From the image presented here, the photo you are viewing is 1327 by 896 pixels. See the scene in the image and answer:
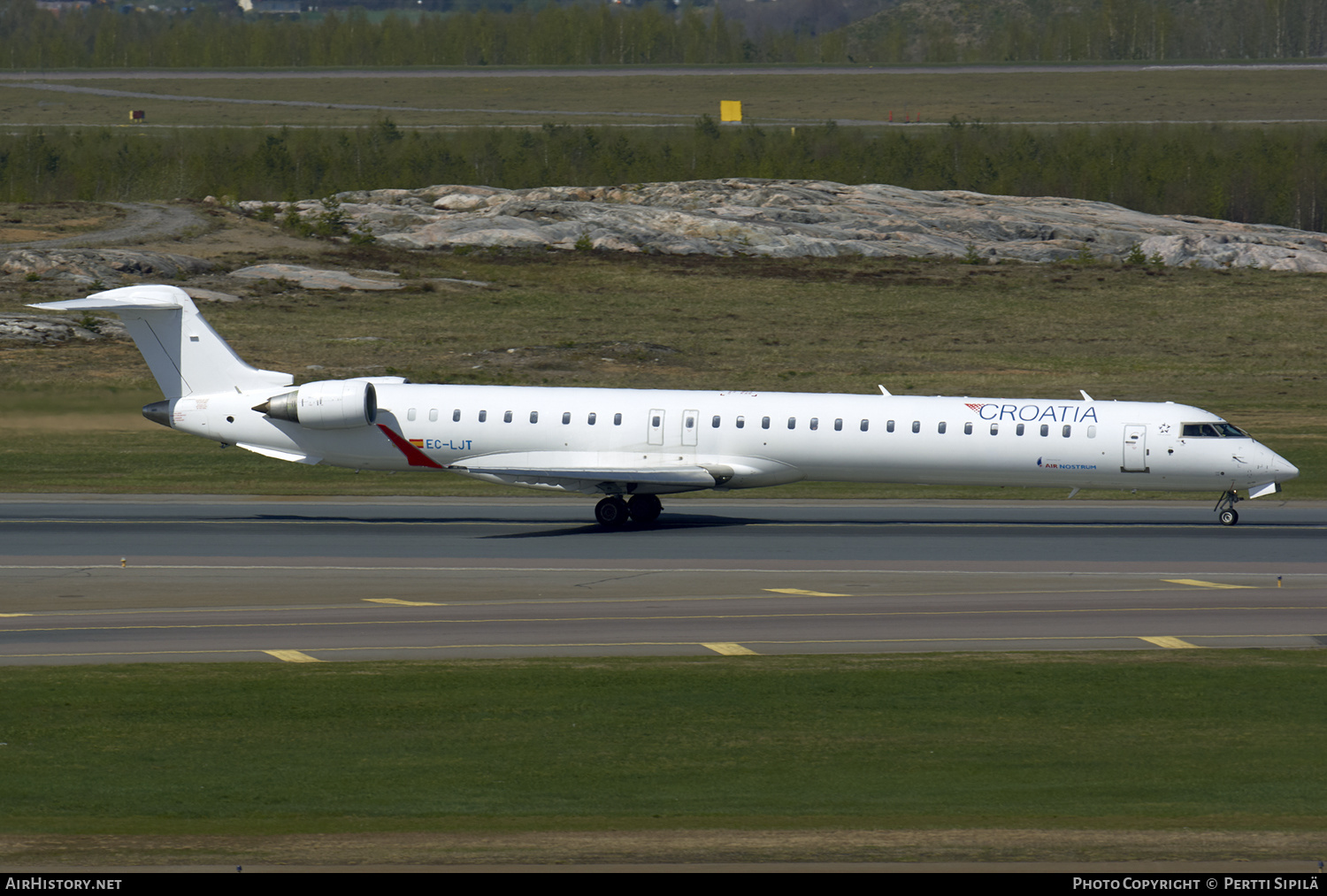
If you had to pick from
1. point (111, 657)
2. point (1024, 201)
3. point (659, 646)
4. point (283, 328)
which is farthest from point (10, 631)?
point (1024, 201)

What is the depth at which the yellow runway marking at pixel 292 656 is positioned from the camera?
25.4 meters

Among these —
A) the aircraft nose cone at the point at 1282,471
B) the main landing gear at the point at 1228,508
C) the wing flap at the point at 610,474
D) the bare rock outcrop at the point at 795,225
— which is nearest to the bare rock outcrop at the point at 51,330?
the bare rock outcrop at the point at 795,225

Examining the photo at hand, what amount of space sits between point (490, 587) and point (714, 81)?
524 ft

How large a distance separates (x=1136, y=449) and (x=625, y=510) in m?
12.5

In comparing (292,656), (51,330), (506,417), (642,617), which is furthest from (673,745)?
(51,330)

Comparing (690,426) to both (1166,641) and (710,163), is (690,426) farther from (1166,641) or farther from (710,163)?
(710,163)

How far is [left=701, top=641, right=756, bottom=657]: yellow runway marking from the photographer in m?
25.9

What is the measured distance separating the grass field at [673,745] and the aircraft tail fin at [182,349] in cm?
1756

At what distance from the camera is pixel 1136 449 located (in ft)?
126

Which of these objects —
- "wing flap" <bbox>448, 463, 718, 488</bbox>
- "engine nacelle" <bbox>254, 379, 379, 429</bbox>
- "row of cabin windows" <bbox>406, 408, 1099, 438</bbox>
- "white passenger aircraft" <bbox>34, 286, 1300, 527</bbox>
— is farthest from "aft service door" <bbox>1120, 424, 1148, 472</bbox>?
"engine nacelle" <bbox>254, 379, 379, 429</bbox>

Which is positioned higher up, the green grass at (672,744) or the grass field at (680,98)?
the grass field at (680,98)

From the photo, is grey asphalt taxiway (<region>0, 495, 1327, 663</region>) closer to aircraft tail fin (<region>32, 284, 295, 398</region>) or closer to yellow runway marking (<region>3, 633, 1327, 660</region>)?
yellow runway marking (<region>3, 633, 1327, 660</region>)

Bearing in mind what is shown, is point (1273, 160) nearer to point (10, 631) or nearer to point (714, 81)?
point (714, 81)

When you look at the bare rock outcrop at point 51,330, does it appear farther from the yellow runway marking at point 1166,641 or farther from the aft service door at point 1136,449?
the yellow runway marking at point 1166,641
